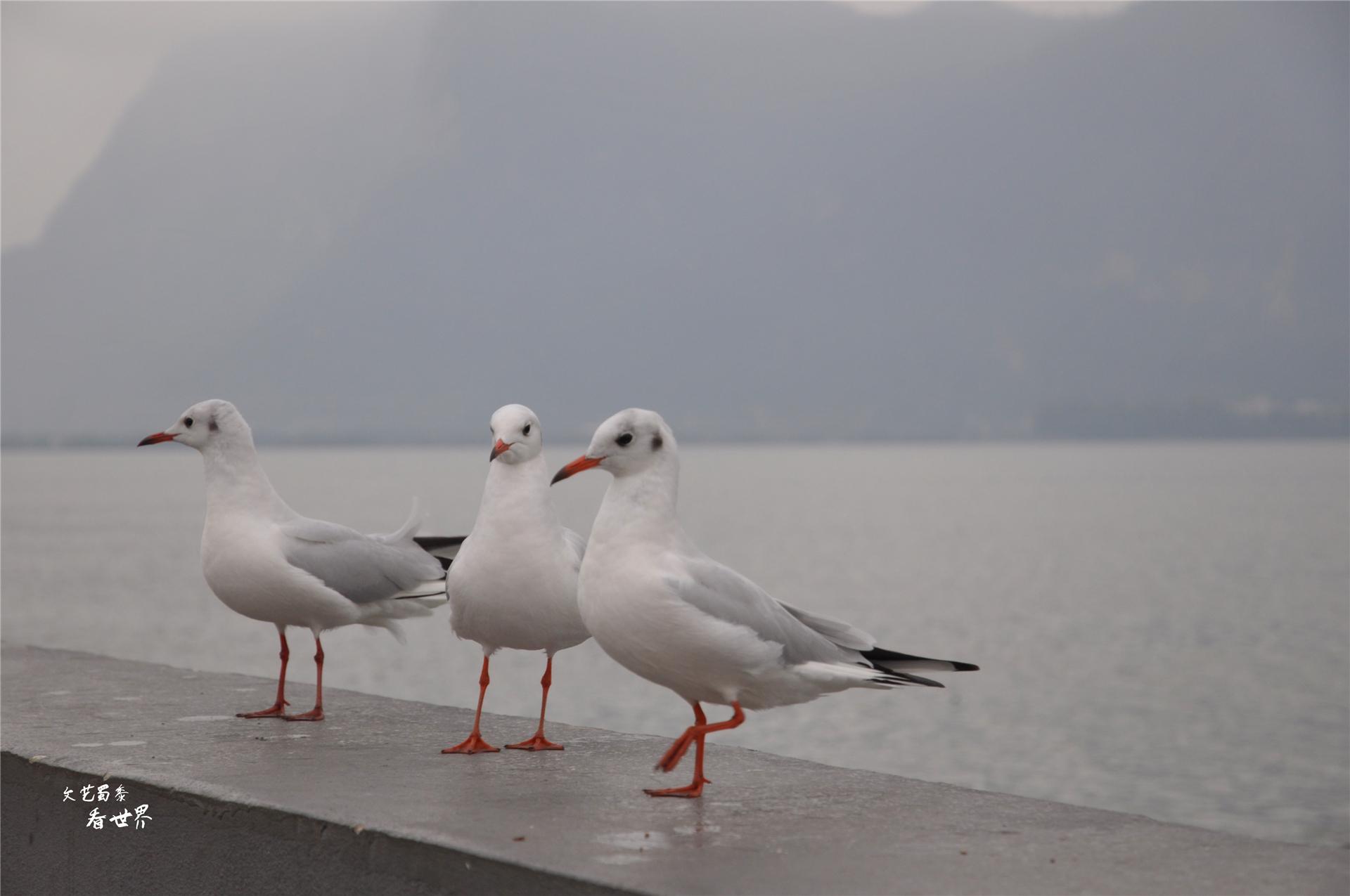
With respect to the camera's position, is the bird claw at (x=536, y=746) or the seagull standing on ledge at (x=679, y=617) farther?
the bird claw at (x=536, y=746)

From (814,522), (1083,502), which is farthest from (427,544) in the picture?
(1083,502)

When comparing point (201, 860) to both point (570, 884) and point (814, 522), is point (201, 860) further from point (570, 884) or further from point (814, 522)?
point (814, 522)

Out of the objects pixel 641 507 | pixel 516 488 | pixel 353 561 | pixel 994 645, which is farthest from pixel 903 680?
pixel 994 645

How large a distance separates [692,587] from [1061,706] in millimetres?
40488

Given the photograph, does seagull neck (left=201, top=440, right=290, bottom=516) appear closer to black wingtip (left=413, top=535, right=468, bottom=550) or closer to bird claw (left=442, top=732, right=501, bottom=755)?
black wingtip (left=413, top=535, right=468, bottom=550)

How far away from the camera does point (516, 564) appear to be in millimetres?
4926

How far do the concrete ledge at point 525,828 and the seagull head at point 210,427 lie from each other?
3.82 feet

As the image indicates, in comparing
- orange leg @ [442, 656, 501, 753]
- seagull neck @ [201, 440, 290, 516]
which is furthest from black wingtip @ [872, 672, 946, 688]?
seagull neck @ [201, 440, 290, 516]

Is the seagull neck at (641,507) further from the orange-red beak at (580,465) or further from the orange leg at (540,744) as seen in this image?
the orange leg at (540,744)

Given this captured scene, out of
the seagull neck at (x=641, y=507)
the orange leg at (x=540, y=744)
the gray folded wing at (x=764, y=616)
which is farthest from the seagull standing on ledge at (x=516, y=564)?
the gray folded wing at (x=764, y=616)

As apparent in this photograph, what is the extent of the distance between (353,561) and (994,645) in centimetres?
4504

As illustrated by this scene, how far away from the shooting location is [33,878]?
4852 mm

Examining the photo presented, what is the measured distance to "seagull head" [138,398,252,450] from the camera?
19.1 ft

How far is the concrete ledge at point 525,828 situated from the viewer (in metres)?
3.64
